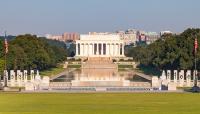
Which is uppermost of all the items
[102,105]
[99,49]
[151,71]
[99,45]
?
[99,45]

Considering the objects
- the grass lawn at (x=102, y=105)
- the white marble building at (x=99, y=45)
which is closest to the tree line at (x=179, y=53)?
the grass lawn at (x=102, y=105)

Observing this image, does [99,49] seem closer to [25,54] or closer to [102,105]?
[25,54]

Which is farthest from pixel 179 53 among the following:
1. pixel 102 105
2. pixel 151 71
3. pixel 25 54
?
pixel 102 105

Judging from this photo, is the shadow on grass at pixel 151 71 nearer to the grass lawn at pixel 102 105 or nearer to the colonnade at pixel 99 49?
the grass lawn at pixel 102 105

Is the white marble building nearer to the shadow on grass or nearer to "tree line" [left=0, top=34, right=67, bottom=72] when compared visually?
the shadow on grass

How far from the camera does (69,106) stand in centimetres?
3550

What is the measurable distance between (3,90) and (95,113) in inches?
924

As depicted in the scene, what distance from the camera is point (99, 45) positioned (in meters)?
192

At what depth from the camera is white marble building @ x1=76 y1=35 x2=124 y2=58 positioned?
19038cm

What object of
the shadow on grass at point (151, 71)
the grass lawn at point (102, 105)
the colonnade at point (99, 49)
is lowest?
the grass lawn at point (102, 105)

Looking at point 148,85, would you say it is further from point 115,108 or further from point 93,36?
point 93,36

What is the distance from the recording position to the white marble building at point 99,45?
190375 mm

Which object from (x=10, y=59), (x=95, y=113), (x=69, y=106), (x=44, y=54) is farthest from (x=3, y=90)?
(x=44, y=54)

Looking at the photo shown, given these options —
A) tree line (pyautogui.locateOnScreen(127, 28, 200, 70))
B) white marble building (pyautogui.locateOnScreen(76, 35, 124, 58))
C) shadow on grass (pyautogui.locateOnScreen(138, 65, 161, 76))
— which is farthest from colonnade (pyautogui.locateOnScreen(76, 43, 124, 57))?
tree line (pyautogui.locateOnScreen(127, 28, 200, 70))
